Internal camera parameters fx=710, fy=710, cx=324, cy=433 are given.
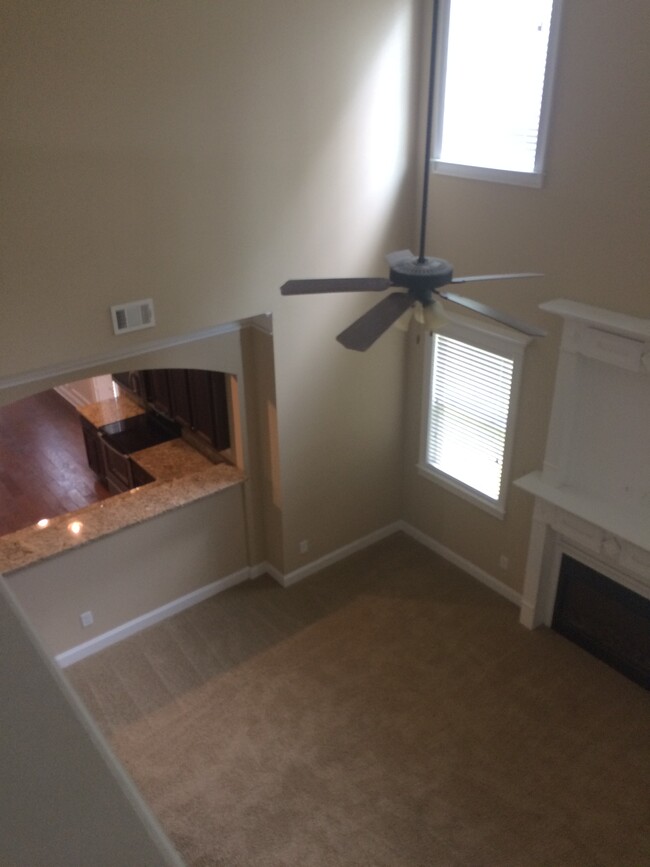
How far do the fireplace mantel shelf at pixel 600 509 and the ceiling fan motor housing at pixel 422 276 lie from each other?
9.41 feet

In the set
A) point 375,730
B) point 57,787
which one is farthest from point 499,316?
point 375,730

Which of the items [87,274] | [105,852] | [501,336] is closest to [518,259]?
[501,336]

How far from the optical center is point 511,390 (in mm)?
5773

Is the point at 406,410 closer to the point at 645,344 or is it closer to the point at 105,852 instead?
the point at 645,344

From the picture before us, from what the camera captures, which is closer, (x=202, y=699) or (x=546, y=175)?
(x=546, y=175)

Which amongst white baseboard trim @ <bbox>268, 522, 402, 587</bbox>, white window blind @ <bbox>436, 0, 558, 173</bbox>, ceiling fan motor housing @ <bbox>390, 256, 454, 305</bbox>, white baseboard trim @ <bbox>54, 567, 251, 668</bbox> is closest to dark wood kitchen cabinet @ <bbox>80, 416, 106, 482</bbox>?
white baseboard trim @ <bbox>54, 567, 251, 668</bbox>

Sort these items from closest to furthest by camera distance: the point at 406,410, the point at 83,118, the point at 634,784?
the point at 83,118 → the point at 634,784 → the point at 406,410

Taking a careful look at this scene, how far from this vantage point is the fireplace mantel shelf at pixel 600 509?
5.07 meters

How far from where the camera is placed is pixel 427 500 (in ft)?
23.2

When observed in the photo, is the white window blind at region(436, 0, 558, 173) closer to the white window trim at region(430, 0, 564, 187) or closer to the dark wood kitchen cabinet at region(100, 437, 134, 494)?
the white window trim at region(430, 0, 564, 187)

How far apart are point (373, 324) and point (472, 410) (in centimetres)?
353

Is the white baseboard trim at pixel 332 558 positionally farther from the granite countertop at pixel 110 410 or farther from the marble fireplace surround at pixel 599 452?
the granite countertop at pixel 110 410

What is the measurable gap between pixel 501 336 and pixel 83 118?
11.1ft

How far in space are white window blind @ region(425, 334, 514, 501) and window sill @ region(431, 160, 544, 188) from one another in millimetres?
1354
